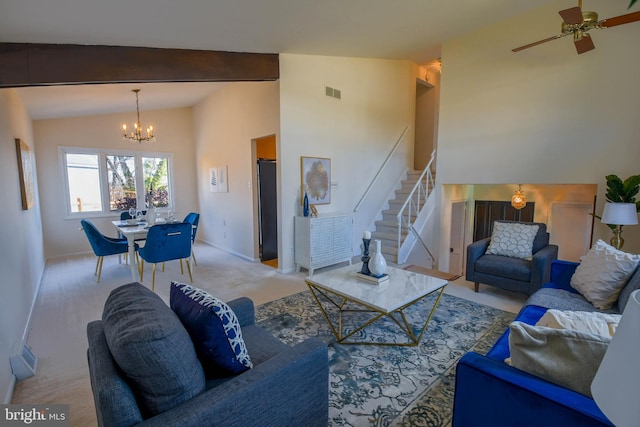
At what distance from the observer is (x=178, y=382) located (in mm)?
1076

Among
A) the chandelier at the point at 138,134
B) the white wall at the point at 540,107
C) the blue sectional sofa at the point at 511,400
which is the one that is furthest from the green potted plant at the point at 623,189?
the chandelier at the point at 138,134

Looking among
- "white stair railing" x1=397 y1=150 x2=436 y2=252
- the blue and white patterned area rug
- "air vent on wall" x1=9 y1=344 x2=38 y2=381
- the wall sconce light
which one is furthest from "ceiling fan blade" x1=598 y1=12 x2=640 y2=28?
"air vent on wall" x1=9 y1=344 x2=38 y2=381

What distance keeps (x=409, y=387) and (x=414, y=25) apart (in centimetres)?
427

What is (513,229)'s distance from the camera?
383 cm

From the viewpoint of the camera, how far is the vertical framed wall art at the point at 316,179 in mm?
4645

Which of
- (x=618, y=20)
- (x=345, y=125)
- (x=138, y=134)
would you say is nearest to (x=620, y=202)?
(x=618, y=20)

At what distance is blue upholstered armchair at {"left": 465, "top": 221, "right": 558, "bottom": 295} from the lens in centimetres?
326

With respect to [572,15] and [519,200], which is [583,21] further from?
[519,200]

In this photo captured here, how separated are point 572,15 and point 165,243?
15.8 feet

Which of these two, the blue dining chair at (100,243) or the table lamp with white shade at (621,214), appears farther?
the blue dining chair at (100,243)

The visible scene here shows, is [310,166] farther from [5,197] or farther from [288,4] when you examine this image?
[5,197]

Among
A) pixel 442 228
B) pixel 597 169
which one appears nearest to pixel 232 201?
pixel 442 228

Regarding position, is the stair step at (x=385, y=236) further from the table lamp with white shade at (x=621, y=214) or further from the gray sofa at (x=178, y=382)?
the gray sofa at (x=178, y=382)

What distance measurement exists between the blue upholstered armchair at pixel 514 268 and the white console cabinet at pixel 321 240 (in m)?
1.89
